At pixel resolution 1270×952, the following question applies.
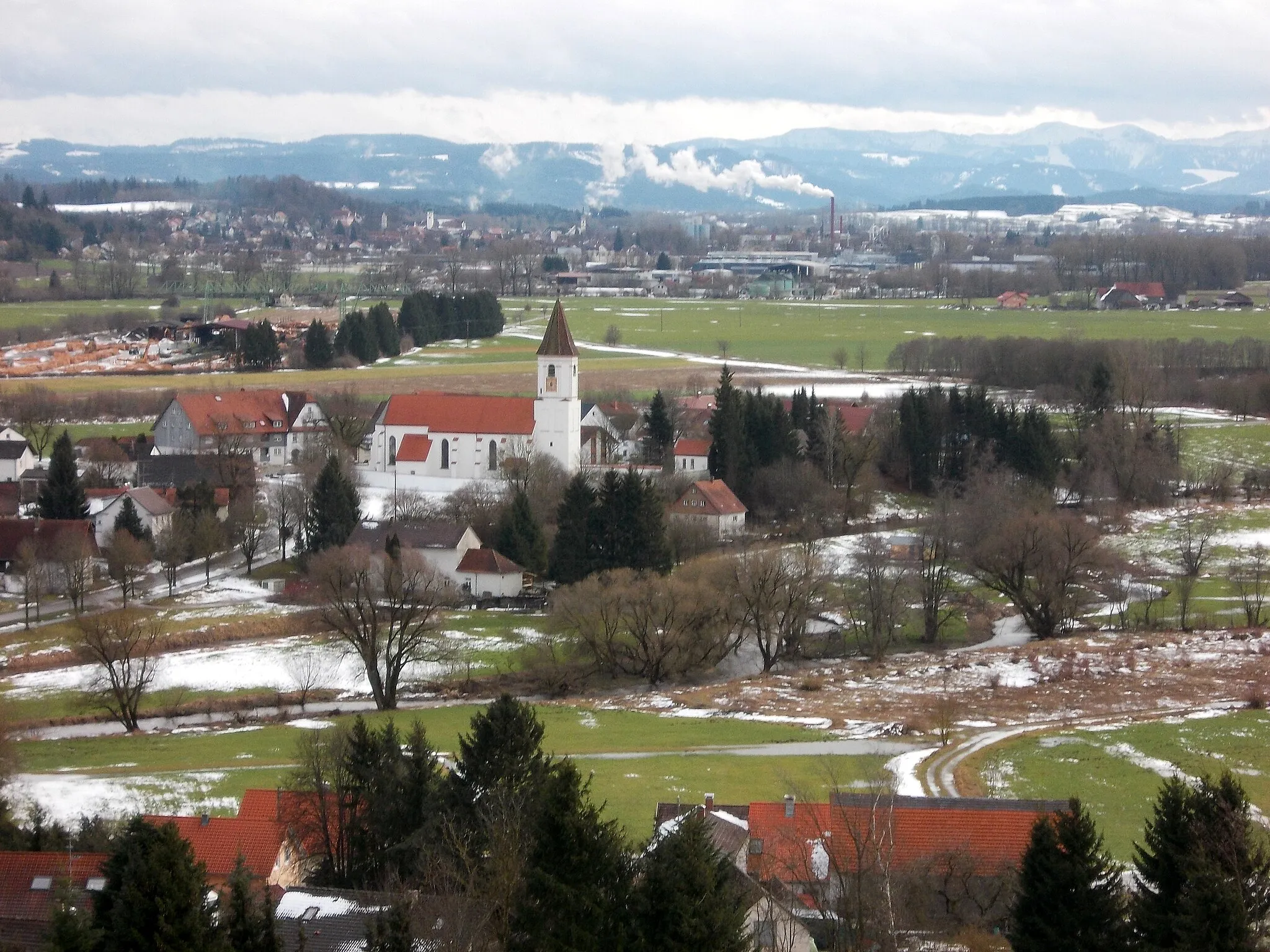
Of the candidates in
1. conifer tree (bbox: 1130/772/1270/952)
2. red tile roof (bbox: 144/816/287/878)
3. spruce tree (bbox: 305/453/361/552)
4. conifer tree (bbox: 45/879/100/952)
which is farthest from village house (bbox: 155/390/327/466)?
conifer tree (bbox: 1130/772/1270/952)

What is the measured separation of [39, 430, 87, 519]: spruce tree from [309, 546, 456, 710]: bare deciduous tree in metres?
10.6

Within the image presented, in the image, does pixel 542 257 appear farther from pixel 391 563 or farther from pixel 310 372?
pixel 391 563

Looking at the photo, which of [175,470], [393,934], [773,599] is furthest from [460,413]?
[393,934]

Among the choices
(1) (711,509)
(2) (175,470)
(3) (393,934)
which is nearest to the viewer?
(3) (393,934)

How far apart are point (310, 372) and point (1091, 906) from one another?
231ft

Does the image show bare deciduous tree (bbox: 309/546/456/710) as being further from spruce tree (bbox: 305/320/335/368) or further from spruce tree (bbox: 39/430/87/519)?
spruce tree (bbox: 305/320/335/368)

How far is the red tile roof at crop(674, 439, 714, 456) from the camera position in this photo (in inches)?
2088

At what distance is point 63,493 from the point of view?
45.8 metres

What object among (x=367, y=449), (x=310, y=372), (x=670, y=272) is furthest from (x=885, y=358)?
(x=670, y=272)

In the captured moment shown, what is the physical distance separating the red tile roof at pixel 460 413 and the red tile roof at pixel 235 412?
6023 millimetres

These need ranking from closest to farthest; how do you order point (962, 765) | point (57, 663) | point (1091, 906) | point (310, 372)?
point (1091, 906) → point (962, 765) → point (57, 663) → point (310, 372)

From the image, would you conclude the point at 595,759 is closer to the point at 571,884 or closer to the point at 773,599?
the point at 773,599

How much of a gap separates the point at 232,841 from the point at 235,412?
4210 centimetres

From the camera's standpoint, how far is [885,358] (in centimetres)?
8500
